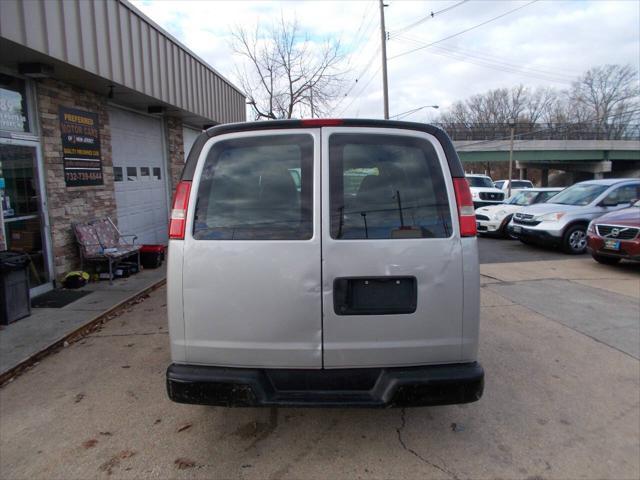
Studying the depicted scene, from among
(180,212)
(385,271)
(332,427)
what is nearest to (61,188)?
(180,212)

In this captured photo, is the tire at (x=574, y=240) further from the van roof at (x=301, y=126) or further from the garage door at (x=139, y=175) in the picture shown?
the garage door at (x=139, y=175)

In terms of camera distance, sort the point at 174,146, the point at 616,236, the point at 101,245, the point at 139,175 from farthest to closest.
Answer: the point at 174,146, the point at 139,175, the point at 616,236, the point at 101,245

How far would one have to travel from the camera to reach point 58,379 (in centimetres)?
384

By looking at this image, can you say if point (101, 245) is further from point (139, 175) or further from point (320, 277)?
point (320, 277)

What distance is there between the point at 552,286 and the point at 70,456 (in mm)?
6862

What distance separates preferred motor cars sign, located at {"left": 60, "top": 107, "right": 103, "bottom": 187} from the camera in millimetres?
6844

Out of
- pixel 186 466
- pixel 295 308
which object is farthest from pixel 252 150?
pixel 186 466

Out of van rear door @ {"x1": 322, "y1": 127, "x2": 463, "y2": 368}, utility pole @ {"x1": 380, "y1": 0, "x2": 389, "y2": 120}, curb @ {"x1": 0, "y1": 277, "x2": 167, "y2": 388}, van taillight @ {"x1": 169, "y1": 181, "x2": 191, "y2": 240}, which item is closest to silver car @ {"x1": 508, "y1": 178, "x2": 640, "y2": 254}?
curb @ {"x1": 0, "y1": 277, "x2": 167, "y2": 388}

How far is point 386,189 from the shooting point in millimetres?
2512

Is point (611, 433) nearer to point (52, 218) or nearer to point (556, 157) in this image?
point (52, 218)

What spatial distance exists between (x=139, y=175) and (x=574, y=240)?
1002 cm

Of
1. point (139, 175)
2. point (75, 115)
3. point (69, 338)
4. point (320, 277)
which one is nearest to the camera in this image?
point (320, 277)

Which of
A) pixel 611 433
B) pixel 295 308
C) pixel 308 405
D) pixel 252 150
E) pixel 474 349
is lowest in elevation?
pixel 611 433

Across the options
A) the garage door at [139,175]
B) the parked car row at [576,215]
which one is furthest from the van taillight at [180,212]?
the parked car row at [576,215]
